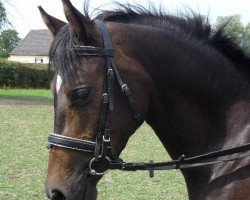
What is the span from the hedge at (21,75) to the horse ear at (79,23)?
1470 inches

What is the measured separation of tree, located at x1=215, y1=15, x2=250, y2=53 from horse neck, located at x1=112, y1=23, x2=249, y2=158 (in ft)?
0.87

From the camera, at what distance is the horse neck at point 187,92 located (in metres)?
3.01

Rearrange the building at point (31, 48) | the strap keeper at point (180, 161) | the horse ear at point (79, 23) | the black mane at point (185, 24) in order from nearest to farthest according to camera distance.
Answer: the horse ear at point (79, 23) → the strap keeper at point (180, 161) → the black mane at point (185, 24) → the building at point (31, 48)

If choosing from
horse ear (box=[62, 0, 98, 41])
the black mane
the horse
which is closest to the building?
the black mane

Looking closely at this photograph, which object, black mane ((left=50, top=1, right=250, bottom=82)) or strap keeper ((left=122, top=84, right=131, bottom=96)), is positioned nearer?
strap keeper ((left=122, top=84, right=131, bottom=96))

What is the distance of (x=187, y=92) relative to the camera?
3.05 meters

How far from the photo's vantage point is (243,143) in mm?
2945

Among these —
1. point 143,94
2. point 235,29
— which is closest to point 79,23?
point 143,94

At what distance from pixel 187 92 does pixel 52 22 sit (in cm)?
112

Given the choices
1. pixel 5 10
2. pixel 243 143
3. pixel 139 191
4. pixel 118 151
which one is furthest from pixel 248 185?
pixel 5 10

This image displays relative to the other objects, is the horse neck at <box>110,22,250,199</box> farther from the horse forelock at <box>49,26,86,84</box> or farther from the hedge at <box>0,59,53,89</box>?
the hedge at <box>0,59,53,89</box>

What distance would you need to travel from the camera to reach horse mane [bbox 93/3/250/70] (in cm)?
319

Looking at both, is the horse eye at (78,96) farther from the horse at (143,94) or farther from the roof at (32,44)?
the roof at (32,44)

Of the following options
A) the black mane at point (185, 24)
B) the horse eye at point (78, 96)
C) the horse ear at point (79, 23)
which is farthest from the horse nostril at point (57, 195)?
the black mane at point (185, 24)
